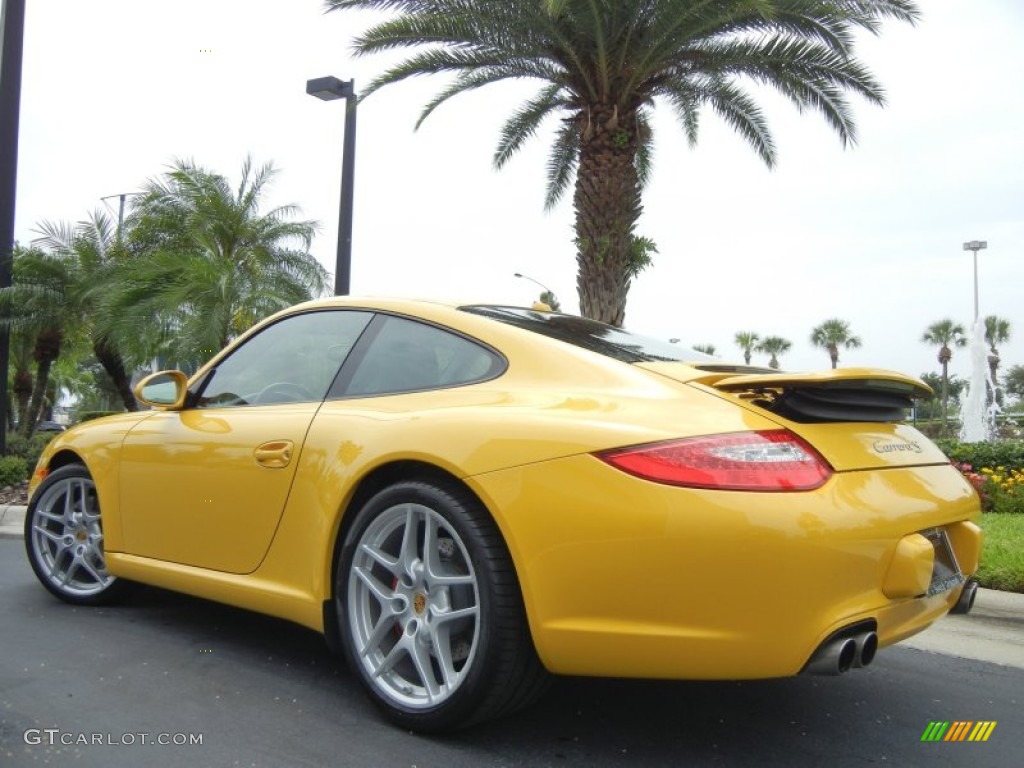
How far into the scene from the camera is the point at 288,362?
3.49 meters

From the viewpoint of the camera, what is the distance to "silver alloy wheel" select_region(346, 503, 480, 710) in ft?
8.25

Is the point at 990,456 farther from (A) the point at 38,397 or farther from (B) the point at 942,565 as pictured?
(A) the point at 38,397

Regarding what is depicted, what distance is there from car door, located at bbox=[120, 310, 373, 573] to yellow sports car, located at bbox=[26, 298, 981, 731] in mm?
13

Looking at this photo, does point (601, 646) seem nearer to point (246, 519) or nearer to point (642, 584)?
point (642, 584)

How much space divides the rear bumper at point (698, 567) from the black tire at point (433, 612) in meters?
0.09

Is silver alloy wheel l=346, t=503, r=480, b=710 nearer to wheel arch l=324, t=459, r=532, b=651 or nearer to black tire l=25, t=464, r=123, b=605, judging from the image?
wheel arch l=324, t=459, r=532, b=651

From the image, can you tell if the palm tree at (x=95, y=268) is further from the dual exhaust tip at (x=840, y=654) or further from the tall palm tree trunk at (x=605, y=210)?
the dual exhaust tip at (x=840, y=654)

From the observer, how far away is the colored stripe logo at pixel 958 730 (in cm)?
273

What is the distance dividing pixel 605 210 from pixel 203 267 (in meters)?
5.92

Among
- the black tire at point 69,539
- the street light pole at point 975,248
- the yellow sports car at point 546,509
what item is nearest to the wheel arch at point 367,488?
the yellow sports car at point 546,509

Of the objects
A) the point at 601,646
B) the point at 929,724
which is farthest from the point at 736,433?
the point at 929,724

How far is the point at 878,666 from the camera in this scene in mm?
3461

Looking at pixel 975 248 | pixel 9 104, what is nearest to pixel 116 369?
pixel 9 104

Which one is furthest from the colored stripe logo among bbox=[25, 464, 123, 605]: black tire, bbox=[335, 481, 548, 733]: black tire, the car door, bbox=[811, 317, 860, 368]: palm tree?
bbox=[811, 317, 860, 368]: palm tree
